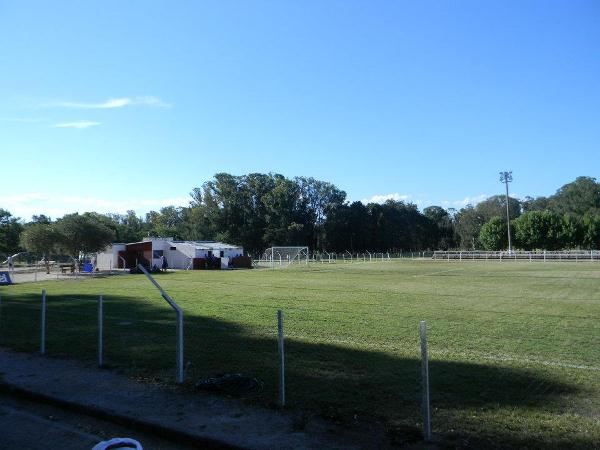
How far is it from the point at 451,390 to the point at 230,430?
130 inches

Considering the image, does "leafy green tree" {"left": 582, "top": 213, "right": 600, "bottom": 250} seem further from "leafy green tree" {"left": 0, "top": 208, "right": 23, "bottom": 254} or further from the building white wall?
"leafy green tree" {"left": 0, "top": 208, "right": 23, "bottom": 254}

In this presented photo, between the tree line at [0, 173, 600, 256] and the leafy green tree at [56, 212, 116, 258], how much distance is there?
29.0m

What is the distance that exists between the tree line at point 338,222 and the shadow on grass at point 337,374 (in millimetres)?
70504

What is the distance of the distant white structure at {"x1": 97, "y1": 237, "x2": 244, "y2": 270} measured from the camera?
56.8m

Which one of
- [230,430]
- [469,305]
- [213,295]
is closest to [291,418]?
[230,430]

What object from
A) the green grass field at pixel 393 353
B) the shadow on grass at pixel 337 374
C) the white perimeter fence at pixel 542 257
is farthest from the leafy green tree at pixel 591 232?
the shadow on grass at pixel 337 374

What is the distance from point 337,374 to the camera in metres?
8.05

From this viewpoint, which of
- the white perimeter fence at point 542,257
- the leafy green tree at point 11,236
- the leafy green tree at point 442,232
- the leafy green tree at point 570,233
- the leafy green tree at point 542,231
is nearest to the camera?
the white perimeter fence at point 542,257

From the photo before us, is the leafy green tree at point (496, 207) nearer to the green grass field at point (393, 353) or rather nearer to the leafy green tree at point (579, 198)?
the leafy green tree at point (579, 198)

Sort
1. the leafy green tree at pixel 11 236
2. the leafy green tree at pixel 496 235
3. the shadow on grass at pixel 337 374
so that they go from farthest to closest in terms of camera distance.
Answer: the leafy green tree at pixel 496 235 < the leafy green tree at pixel 11 236 < the shadow on grass at pixel 337 374

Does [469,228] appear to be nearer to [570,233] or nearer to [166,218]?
[570,233]

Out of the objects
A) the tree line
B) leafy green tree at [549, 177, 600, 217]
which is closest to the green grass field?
the tree line

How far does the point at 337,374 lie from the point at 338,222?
333 feet

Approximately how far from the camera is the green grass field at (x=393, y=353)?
5.98 metres
